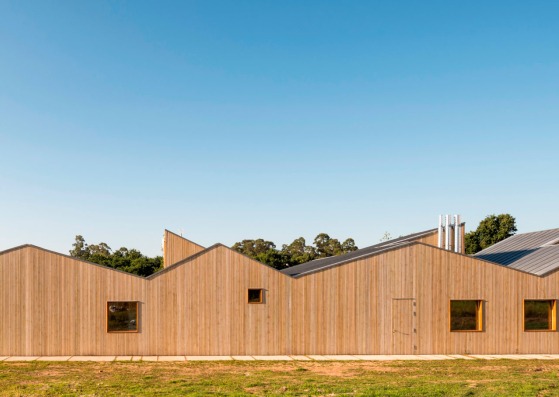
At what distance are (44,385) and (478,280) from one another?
1545 centimetres

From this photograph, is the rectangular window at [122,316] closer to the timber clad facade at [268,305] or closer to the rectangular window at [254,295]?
the timber clad facade at [268,305]

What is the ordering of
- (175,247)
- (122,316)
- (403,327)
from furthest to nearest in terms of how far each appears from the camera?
(175,247)
(403,327)
(122,316)

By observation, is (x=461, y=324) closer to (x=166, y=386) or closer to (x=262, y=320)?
(x=262, y=320)

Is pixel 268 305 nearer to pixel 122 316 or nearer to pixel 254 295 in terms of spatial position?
pixel 254 295

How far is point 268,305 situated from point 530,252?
42.4 feet

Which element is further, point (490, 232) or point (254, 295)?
point (490, 232)

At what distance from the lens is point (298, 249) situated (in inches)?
3140

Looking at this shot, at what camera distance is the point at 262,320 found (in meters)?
20.8

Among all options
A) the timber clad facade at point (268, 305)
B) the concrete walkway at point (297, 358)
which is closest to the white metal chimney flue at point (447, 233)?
the timber clad facade at point (268, 305)

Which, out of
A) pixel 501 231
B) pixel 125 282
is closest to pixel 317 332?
pixel 125 282

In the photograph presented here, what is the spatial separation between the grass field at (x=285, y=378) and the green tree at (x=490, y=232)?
149ft

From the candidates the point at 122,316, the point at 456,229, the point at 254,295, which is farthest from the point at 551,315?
the point at 122,316

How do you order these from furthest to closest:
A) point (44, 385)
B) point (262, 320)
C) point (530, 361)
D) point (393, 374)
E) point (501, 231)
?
point (501, 231)
point (262, 320)
point (530, 361)
point (393, 374)
point (44, 385)

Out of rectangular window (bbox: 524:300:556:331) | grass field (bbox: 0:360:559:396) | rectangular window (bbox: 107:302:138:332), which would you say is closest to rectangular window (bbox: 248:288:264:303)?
grass field (bbox: 0:360:559:396)
